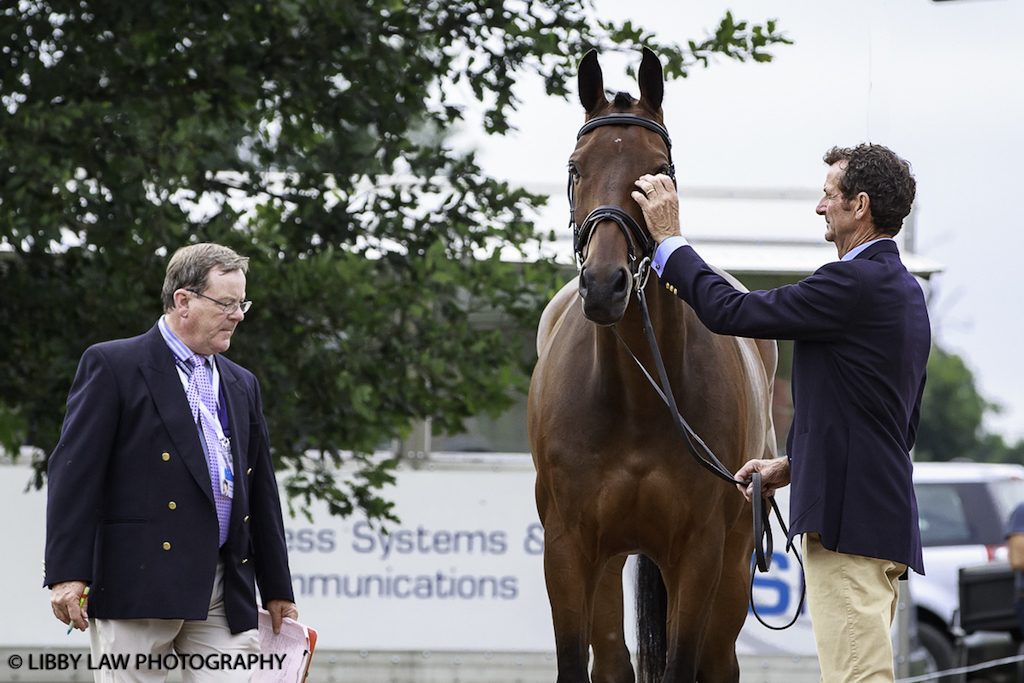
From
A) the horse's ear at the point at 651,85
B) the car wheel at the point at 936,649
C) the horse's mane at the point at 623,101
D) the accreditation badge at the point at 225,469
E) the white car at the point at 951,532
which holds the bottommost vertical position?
the car wheel at the point at 936,649

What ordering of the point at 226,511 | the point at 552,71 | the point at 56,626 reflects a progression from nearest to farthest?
the point at 226,511 < the point at 552,71 < the point at 56,626

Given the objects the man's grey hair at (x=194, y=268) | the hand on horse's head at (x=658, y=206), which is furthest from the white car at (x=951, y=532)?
the man's grey hair at (x=194, y=268)

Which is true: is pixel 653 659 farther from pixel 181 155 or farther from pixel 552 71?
pixel 181 155

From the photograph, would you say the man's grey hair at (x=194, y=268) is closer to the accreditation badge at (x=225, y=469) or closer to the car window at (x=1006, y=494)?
the accreditation badge at (x=225, y=469)

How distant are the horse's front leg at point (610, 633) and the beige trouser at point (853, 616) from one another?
50.1 inches

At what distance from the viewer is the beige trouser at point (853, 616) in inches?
99.0

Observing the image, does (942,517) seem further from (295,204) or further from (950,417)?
(950,417)

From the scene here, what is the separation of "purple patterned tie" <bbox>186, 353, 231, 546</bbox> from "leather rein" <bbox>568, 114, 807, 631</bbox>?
1166 mm

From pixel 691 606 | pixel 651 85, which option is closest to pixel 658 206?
pixel 651 85

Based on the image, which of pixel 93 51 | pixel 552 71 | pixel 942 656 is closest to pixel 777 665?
pixel 942 656

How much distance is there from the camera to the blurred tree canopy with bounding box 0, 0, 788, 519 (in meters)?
4.84

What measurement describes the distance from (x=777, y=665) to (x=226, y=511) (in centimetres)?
629

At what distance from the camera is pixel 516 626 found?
324 inches

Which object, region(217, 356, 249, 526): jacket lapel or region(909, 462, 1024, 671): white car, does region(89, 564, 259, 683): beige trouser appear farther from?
region(909, 462, 1024, 671): white car
